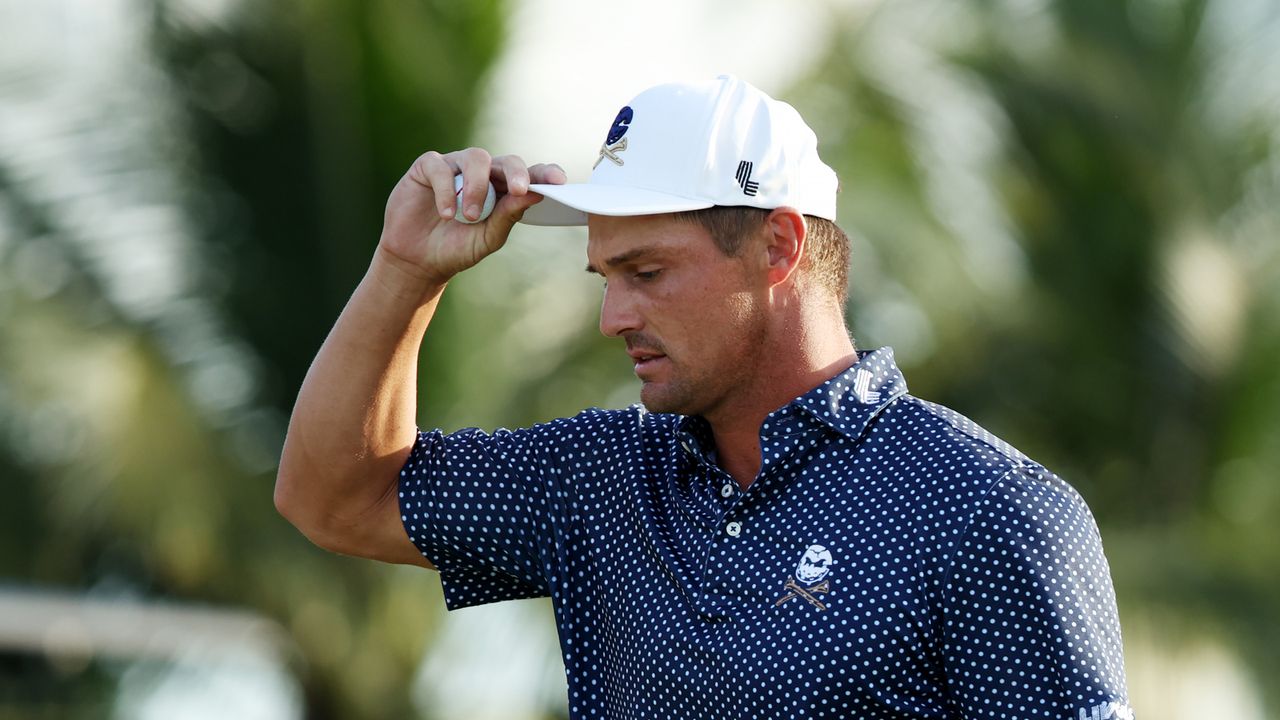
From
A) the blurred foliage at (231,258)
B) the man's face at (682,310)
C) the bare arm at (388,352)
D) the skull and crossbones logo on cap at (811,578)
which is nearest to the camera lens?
the skull and crossbones logo on cap at (811,578)

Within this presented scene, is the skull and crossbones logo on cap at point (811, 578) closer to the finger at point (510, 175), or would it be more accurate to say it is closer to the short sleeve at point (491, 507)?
the short sleeve at point (491, 507)

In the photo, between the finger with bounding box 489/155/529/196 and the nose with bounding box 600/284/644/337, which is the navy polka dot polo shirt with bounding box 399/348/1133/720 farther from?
the finger with bounding box 489/155/529/196

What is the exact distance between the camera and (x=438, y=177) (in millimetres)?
3656

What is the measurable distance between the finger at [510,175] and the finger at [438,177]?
0.09 meters

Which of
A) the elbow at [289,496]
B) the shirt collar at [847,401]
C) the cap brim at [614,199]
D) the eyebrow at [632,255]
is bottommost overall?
the elbow at [289,496]

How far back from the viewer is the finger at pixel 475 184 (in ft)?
11.9

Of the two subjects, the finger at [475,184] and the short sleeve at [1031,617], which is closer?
the short sleeve at [1031,617]

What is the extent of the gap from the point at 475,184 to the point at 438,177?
85mm

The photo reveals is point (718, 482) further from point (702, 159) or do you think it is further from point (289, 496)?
point (289, 496)

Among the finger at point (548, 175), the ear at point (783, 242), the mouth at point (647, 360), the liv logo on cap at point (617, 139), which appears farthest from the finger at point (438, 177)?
the ear at point (783, 242)

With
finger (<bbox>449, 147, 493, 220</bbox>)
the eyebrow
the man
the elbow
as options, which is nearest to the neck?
the man

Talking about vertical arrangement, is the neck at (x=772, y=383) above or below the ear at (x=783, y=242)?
below

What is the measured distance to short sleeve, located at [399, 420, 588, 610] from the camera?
374 centimetres

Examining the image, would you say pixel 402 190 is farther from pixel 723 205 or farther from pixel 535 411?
pixel 535 411
